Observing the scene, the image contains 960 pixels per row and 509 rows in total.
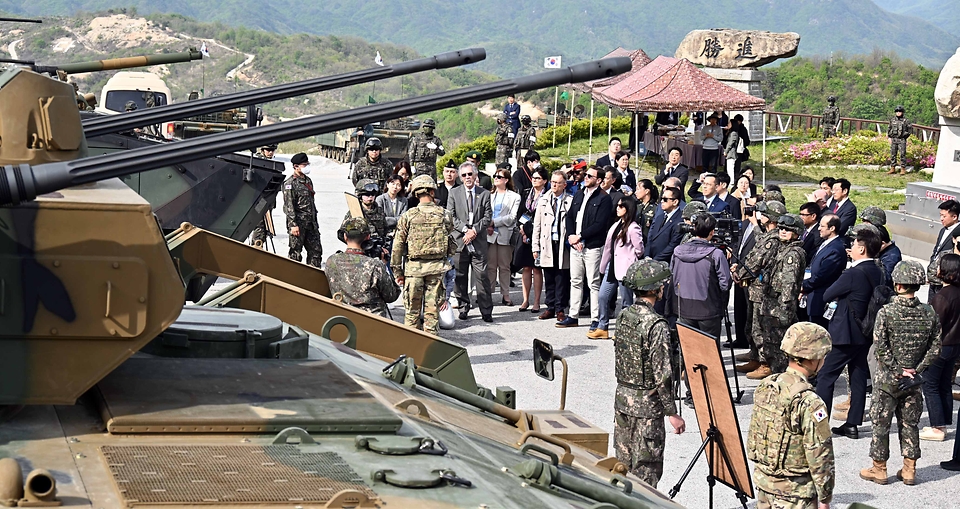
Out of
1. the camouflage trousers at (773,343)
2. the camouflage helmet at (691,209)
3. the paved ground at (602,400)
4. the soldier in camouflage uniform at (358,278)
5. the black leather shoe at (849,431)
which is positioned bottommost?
the paved ground at (602,400)

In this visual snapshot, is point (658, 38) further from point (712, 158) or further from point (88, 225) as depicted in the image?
point (88, 225)

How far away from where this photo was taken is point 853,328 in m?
9.90

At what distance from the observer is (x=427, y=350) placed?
7.35 m

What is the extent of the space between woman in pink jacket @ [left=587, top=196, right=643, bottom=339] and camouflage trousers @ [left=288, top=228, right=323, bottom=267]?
391 cm

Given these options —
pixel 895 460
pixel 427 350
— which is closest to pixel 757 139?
pixel 895 460

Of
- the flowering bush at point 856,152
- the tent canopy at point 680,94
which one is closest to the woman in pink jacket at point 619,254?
the tent canopy at point 680,94

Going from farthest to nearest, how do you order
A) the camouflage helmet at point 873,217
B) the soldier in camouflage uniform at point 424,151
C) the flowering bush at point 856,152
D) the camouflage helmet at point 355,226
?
the flowering bush at point 856,152 < the soldier in camouflage uniform at point 424,151 < the camouflage helmet at point 873,217 < the camouflage helmet at point 355,226

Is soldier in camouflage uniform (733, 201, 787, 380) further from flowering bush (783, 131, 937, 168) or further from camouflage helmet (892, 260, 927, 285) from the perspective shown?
flowering bush (783, 131, 937, 168)

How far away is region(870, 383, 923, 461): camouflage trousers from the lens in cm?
884

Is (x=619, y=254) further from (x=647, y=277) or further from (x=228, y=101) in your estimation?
(x=228, y=101)

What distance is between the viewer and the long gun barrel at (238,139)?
359 cm

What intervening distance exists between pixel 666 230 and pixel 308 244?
499cm

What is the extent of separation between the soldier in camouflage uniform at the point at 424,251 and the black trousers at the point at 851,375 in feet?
12.2

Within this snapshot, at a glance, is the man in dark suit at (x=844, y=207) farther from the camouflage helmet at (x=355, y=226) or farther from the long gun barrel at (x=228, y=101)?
the long gun barrel at (x=228, y=101)
